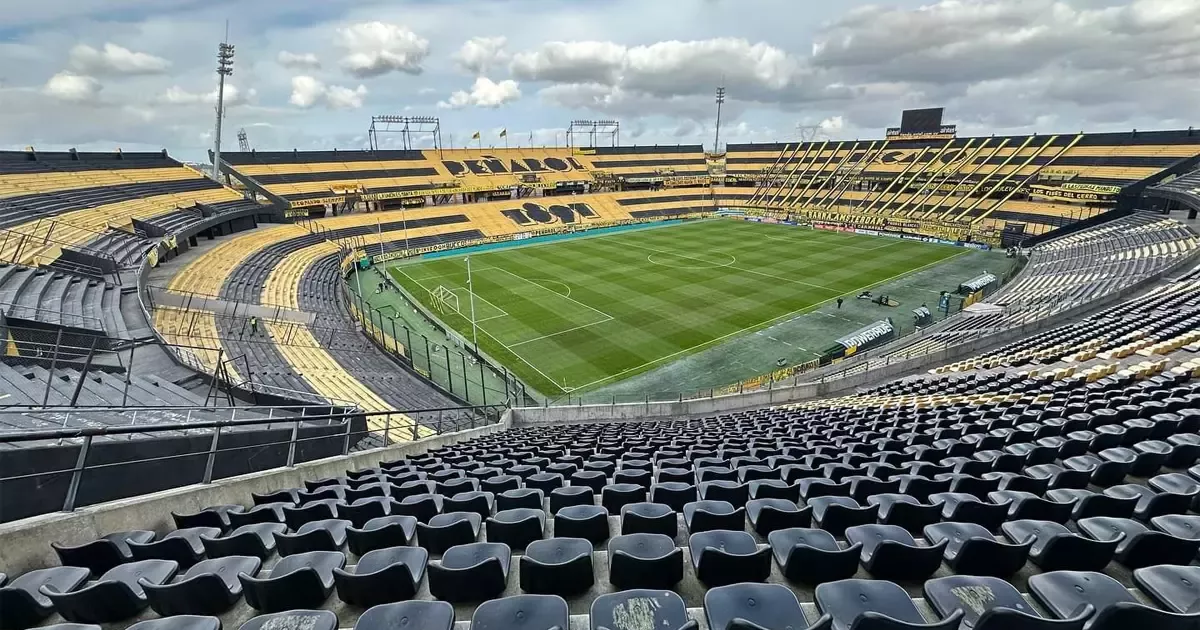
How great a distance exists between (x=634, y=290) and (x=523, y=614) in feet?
125

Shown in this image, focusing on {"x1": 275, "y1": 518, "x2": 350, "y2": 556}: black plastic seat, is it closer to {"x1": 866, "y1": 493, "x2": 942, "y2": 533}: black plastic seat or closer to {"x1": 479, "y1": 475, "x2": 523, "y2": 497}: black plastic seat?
{"x1": 479, "y1": 475, "x2": 523, "y2": 497}: black plastic seat

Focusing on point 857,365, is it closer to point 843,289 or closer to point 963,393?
point 963,393

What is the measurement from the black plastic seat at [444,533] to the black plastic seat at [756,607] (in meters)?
2.52

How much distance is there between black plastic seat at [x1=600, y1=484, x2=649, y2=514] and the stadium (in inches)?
2.0

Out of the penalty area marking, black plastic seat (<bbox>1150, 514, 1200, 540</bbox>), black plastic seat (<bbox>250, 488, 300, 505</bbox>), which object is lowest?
black plastic seat (<bbox>250, 488, 300, 505</bbox>)

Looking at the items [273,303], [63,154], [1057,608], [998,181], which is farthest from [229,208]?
[998,181]

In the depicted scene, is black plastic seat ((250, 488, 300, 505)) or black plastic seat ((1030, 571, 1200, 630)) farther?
black plastic seat ((250, 488, 300, 505))

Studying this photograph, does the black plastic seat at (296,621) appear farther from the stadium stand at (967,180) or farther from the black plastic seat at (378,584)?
the stadium stand at (967,180)

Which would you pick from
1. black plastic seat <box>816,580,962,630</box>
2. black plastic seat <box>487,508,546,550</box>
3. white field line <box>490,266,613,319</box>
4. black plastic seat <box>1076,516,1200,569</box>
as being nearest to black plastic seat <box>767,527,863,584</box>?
black plastic seat <box>816,580,962,630</box>

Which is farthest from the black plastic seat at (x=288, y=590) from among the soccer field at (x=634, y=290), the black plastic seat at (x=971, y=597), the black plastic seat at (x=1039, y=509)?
the soccer field at (x=634, y=290)

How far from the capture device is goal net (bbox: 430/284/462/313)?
37638mm

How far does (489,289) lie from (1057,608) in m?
40.8

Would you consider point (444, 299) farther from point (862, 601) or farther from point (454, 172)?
point (454, 172)

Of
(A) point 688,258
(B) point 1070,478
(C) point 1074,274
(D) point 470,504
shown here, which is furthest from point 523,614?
(A) point 688,258
